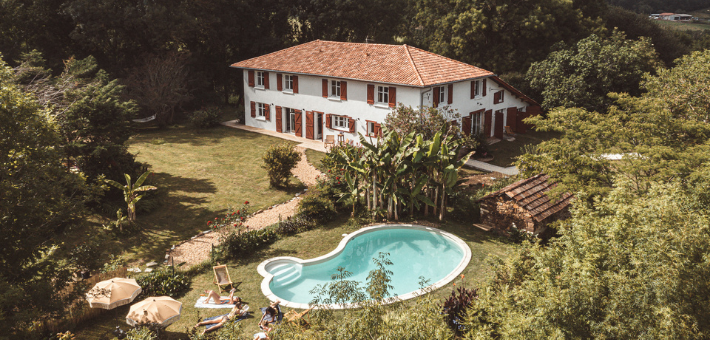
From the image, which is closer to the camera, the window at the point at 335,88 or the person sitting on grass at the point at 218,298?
the person sitting on grass at the point at 218,298

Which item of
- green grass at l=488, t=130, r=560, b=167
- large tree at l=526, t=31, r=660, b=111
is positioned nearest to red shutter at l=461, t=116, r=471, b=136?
green grass at l=488, t=130, r=560, b=167

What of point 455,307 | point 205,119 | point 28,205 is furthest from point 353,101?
point 28,205

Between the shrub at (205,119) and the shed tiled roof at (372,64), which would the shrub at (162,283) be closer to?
the shed tiled roof at (372,64)

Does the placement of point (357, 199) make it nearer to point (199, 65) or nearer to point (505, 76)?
point (505, 76)

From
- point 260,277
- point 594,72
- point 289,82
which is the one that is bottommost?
point 260,277

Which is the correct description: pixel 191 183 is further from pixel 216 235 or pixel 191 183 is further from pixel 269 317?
pixel 269 317

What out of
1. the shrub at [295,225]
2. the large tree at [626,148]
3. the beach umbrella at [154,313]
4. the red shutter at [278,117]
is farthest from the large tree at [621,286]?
the red shutter at [278,117]
